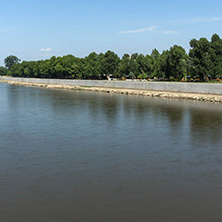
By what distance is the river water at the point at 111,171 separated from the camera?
47.7 ft

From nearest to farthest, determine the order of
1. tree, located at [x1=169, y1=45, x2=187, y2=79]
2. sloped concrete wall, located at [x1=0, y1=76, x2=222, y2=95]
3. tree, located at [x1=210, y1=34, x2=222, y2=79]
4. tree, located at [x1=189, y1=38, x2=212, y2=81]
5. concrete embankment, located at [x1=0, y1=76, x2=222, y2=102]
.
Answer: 1. concrete embankment, located at [x1=0, y1=76, x2=222, y2=102]
2. sloped concrete wall, located at [x1=0, y1=76, x2=222, y2=95]
3. tree, located at [x1=189, y1=38, x2=212, y2=81]
4. tree, located at [x1=210, y1=34, x2=222, y2=79]
5. tree, located at [x1=169, y1=45, x2=187, y2=79]

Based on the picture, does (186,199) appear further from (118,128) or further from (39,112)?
(39,112)

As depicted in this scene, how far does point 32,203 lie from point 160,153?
11.5 metres

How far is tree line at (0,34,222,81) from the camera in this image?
84.9 meters

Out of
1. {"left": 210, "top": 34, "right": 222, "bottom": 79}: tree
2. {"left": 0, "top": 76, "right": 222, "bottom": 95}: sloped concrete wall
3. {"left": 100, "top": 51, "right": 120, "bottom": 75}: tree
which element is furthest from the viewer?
{"left": 100, "top": 51, "right": 120, "bottom": 75}: tree

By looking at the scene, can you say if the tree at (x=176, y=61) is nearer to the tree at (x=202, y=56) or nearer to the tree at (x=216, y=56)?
the tree at (x=216, y=56)

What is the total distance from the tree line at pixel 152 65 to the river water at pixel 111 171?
51.2 m

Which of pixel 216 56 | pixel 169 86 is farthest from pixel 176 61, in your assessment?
pixel 169 86

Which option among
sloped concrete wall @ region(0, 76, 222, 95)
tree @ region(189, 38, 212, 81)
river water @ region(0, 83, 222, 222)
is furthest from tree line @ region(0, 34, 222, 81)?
river water @ region(0, 83, 222, 222)

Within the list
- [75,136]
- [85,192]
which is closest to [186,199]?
[85,192]

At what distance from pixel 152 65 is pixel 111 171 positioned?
118 metres

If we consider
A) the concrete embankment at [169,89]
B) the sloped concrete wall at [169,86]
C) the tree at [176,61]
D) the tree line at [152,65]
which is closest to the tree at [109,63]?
the tree line at [152,65]

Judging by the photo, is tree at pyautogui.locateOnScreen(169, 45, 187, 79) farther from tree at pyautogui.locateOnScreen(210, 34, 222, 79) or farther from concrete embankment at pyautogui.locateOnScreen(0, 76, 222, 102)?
concrete embankment at pyautogui.locateOnScreen(0, 76, 222, 102)

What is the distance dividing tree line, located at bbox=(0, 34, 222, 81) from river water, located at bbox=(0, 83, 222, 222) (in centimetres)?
5121
